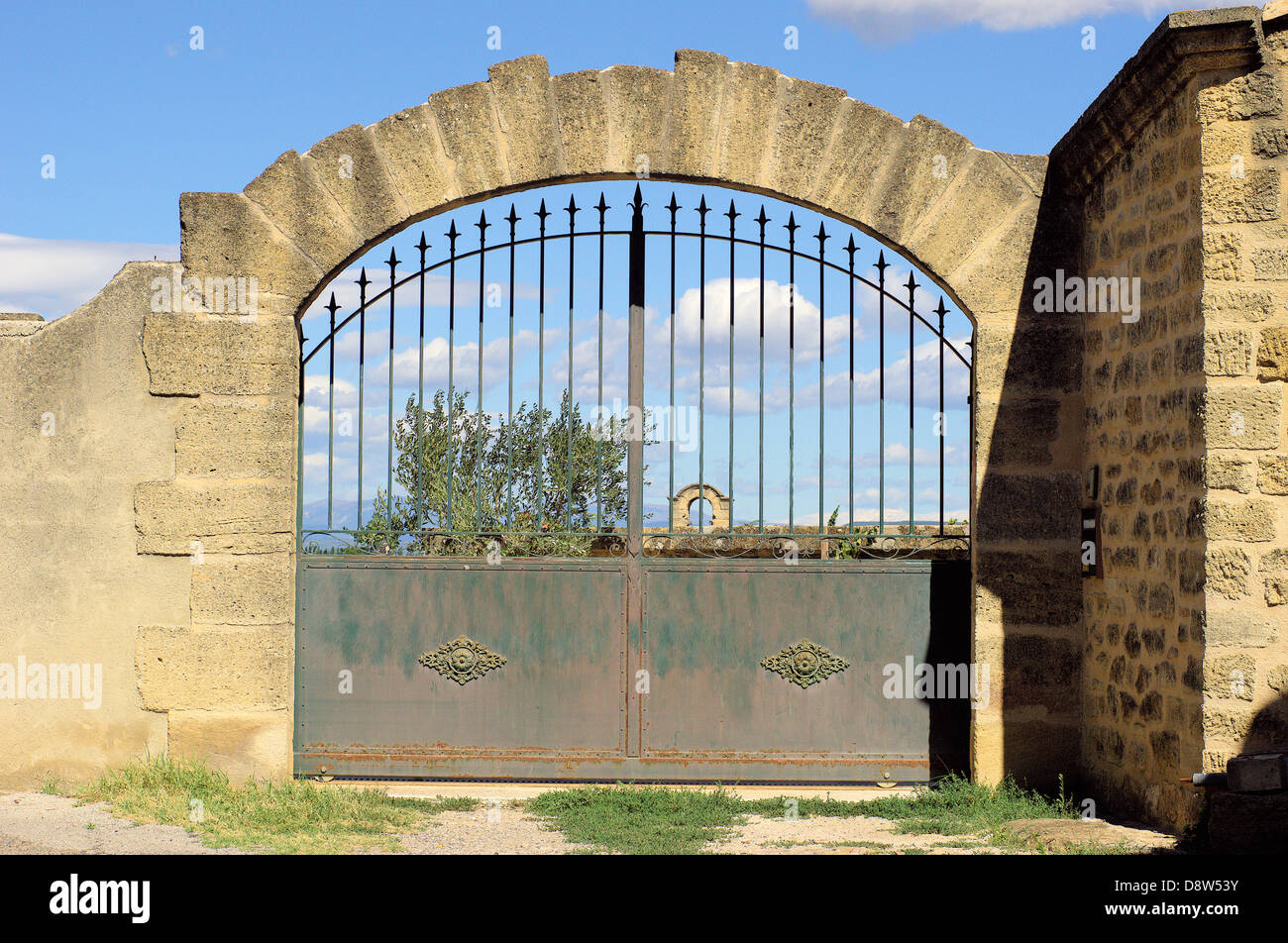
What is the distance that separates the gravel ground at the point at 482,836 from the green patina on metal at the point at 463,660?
759mm

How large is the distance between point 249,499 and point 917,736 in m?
3.64

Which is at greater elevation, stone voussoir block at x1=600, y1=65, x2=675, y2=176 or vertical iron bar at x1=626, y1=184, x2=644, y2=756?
stone voussoir block at x1=600, y1=65, x2=675, y2=176

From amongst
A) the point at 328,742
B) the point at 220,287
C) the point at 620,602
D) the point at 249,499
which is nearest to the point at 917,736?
the point at 620,602

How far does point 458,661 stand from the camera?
6.46 m

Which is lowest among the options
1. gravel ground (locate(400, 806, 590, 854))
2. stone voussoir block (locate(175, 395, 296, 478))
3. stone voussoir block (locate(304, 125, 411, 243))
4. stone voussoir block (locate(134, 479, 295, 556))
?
gravel ground (locate(400, 806, 590, 854))

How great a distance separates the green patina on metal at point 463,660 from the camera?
6.46 meters

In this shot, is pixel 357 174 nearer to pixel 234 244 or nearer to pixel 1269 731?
pixel 234 244

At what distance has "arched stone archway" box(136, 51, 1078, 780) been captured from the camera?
6.30m

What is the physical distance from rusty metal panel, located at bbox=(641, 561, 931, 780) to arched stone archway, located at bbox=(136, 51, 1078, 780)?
61 cm

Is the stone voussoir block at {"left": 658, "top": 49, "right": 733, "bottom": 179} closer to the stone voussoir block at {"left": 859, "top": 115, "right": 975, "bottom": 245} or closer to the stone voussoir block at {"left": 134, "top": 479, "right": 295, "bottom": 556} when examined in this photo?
the stone voussoir block at {"left": 859, "top": 115, "right": 975, "bottom": 245}

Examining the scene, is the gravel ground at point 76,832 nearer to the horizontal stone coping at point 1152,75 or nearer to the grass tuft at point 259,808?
the grass tuft at point 259,808

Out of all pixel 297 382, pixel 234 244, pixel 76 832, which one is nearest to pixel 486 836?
pixel 76 832

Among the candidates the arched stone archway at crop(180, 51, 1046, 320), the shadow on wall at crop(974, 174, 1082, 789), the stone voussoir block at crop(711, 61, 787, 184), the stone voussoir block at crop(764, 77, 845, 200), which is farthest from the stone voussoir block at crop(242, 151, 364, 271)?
the shadow on wall at crop(974, 174, 1082, 789)

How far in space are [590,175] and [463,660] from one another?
259cm
